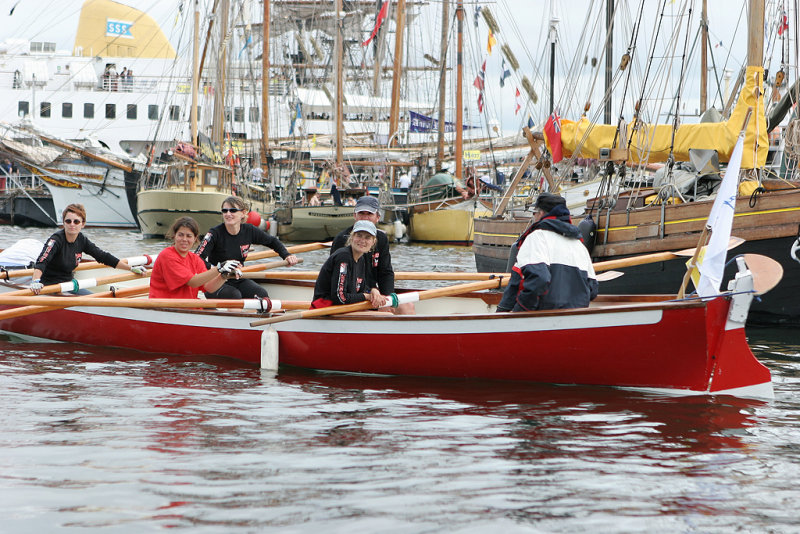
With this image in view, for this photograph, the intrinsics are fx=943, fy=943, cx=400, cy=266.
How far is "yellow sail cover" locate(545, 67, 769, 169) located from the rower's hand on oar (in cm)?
703

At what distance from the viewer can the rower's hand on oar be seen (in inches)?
385

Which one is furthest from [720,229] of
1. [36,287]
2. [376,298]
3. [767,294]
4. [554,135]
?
[554,135]

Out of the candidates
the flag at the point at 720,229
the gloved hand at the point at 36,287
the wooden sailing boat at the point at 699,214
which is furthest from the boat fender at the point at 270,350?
the wooden sailing boat at the point at 699,214

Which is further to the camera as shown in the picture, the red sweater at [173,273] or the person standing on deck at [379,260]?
the red sweater at [173,273]

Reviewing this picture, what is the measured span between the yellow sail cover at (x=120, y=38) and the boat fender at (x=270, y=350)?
61.5 m

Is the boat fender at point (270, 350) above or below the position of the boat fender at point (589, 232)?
below

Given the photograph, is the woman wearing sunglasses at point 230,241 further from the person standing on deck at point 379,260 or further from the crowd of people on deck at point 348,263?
the person standing on deck at point 379,260

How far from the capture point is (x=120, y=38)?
221ft

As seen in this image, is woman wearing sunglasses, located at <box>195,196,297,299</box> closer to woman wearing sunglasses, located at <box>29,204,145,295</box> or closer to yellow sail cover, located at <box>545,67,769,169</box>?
woman wearing sunglasses, located at <box>29,204,145,295</box>

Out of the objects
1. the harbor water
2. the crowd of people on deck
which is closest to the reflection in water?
the harbor water

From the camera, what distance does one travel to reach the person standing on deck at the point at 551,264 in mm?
8742

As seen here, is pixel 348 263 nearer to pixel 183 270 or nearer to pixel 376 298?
pixel 376 298

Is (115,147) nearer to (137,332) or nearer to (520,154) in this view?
(520,154)

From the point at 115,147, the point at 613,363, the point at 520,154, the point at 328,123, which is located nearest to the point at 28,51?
the point at 115,147
